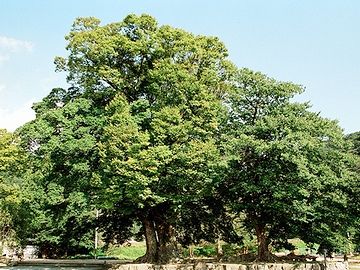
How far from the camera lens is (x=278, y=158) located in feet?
76.8

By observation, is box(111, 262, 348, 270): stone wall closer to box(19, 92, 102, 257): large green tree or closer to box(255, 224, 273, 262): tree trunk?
box(255, 224, 273, 262): tree trunk

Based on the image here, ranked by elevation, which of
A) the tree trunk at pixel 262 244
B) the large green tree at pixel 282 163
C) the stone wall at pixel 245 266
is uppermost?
the large green tree at pixel 282 163

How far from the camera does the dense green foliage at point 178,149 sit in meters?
23.5

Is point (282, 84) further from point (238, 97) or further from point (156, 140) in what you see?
point (156, 140)

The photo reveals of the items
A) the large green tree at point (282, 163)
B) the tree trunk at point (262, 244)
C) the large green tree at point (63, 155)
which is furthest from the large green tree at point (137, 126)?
the tree trunk at point (262, 244)

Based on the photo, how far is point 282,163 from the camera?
23438 mm

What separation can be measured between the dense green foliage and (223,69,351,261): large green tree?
0.06 m

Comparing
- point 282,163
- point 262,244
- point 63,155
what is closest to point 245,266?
point 262,244

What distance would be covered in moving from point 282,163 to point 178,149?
18.4 feet

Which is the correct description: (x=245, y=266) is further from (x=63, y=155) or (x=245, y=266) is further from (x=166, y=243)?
(x=63, y=155)

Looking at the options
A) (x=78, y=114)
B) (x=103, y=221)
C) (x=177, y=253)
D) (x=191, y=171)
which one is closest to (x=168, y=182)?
(x=191, y=171)

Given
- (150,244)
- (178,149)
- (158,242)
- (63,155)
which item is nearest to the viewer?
(178,149)

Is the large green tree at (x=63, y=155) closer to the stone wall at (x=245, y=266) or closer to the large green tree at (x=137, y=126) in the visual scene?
the large green tree at (x=137, y=126)

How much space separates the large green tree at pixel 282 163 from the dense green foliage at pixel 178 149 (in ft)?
0.21
